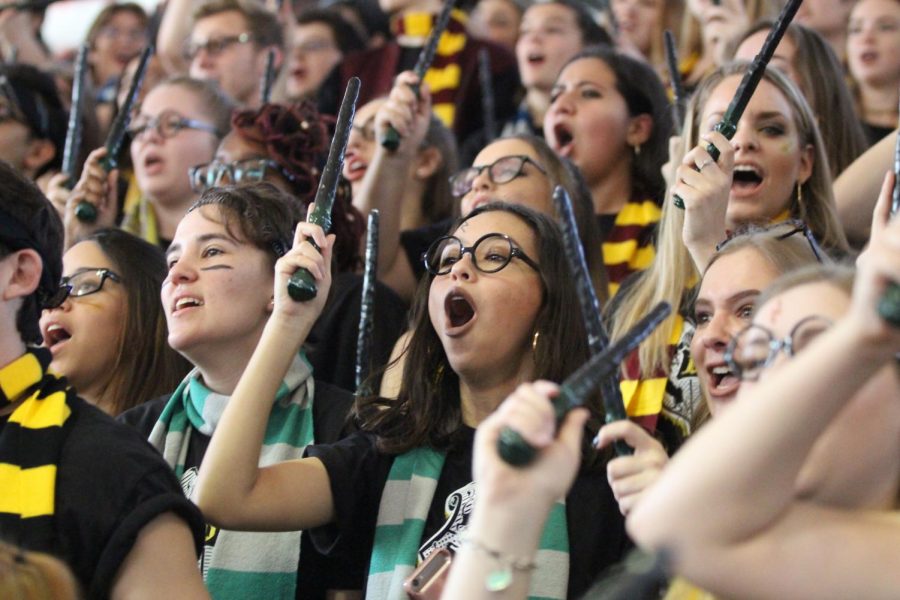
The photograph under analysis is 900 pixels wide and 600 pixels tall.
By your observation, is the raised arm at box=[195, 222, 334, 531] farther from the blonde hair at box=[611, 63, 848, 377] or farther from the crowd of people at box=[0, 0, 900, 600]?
the blonde hair at box=[611, 63, 848, 377]

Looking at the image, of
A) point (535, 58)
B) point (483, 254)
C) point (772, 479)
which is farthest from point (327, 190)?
point (535, 58)

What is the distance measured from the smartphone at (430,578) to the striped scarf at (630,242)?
1.57 metres

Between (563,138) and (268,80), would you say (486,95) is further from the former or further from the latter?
(563,138)

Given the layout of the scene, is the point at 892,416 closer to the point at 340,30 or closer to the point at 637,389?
the point at 637,389

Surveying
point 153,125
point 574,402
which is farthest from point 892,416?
point 153,125

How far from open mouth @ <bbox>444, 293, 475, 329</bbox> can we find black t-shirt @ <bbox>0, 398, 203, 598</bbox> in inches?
28.7

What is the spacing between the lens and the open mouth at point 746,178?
3512 millimetres

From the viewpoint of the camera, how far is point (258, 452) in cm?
269

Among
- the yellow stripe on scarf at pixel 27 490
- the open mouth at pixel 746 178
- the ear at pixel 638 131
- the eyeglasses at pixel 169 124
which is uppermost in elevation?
the open mouth at pixel 746 178

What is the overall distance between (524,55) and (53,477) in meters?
3.20

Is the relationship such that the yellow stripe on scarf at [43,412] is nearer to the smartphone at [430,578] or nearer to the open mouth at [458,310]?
the smartphone at [430,578]

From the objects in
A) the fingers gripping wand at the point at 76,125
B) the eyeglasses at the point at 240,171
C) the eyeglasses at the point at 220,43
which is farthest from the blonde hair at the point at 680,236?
the eyeglasses at the point at 220,43

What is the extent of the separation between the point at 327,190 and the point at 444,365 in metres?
0.44

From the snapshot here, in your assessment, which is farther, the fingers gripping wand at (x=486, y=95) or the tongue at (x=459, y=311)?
the fingers gripping wand at (x=486, y=95)
